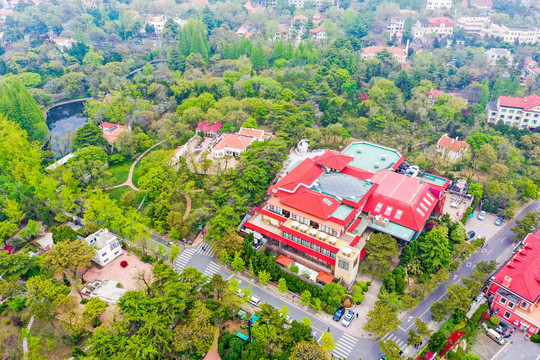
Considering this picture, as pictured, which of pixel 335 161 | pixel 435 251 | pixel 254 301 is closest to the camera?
pixel 254 301

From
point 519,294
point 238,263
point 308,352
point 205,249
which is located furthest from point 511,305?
point 205,249

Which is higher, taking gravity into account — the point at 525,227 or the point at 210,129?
the point at 210,129

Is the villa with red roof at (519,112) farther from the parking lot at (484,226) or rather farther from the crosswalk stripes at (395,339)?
the crosswalk stripes at (395,339)

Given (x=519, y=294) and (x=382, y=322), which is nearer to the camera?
(x=382, y=322)

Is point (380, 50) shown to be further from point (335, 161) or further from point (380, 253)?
Answer: point (380, 253)

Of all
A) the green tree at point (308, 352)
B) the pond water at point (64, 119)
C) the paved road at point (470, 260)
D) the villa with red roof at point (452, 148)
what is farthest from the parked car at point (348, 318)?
the pond water at point (64, 119)

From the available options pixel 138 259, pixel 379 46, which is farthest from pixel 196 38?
pixel 138 259

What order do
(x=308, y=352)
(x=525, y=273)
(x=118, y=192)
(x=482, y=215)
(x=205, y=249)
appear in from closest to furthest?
(x=308, y=352)
(x=525, y=273)
(x=205, y=249)
(x=482, y=215)
(x=118, y=192)
